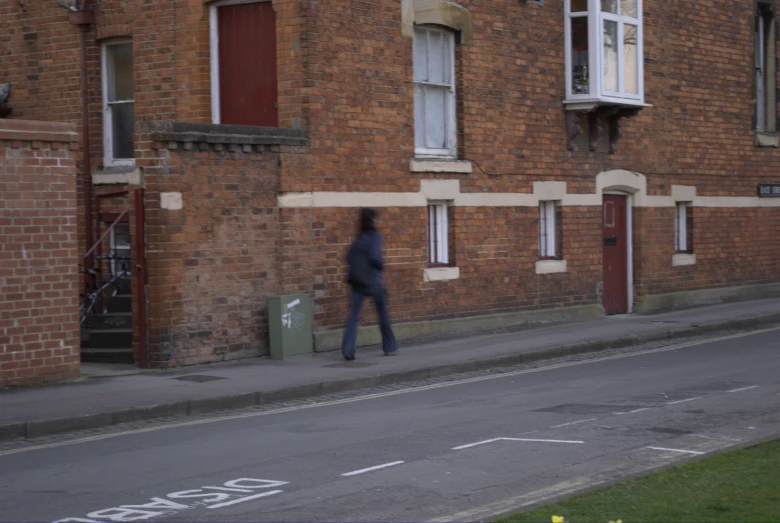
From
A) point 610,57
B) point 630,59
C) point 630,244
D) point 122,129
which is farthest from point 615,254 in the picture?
point 122,129

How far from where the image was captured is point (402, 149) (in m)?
18.3

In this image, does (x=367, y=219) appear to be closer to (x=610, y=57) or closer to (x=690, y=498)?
(x=610, y=57)

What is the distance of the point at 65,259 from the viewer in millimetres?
14422

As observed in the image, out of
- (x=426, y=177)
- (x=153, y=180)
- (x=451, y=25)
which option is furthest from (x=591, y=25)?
(x=153, y=180)

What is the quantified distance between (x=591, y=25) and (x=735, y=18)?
230 inches

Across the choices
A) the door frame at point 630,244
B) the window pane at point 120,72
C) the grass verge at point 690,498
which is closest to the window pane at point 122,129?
the window pane at point 120,72

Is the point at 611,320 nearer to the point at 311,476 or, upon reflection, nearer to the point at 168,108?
the point at 168,108

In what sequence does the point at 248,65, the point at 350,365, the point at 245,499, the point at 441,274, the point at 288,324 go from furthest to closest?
the point at 441,274 < the point at 248,65 < the point at 288,324 < the point at 350,365 < the point at 245,499

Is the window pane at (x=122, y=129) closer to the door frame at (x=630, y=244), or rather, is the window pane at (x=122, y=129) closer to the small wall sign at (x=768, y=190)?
the door frame at (x=630, y=244)

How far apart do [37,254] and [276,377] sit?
129 inches

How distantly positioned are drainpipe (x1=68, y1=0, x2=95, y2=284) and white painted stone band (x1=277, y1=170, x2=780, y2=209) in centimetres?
395

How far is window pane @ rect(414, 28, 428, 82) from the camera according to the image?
18875mm

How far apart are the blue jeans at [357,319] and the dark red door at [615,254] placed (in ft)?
A: 24.1

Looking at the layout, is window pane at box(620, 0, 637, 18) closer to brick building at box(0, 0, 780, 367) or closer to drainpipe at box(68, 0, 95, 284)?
brick building at box(0, 0, 780, 367)
